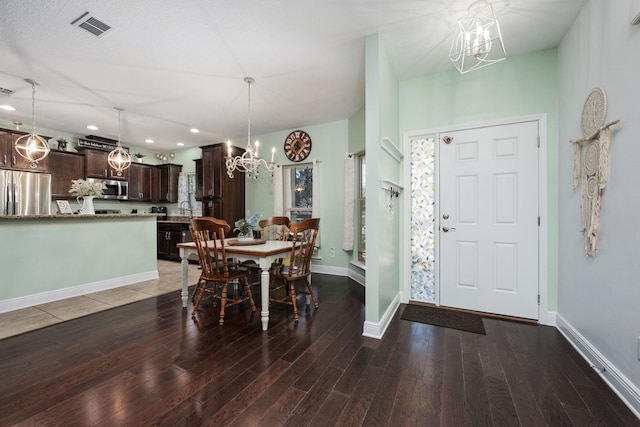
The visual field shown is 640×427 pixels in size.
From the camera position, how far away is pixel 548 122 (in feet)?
8.59

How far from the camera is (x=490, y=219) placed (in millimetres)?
2832

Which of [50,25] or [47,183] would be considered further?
[47,183]

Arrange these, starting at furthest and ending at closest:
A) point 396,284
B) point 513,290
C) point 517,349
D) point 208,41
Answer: point 396,284 < point 513,290 < point 208,41 < point 517,349

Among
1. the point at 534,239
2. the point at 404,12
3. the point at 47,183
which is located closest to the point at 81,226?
the point at 47,183

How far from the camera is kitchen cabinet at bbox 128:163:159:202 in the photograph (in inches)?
247

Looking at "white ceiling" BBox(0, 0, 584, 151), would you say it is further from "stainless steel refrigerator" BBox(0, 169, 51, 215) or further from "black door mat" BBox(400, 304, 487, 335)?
"black door mat" BBox(400, 304, 487, 335)

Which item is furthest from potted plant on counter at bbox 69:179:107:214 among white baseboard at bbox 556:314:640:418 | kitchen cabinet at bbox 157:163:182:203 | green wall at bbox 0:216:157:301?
white baseboard at bbox 556:314:640:418

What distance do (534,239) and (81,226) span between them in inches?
218

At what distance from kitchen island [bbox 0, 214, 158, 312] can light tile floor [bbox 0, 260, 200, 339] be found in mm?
164

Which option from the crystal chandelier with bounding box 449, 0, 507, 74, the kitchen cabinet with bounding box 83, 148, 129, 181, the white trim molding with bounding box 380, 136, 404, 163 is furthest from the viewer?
the kitchen cabinet with bounding box 83, 148, 129, 181

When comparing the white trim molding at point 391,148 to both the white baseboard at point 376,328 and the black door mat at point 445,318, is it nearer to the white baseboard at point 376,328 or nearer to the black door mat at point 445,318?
the white baseboard at point 376,328

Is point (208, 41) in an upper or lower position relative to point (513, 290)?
upper

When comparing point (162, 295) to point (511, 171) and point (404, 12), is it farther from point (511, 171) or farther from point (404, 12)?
point (511, 171)

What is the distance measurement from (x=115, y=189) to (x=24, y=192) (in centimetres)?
153
